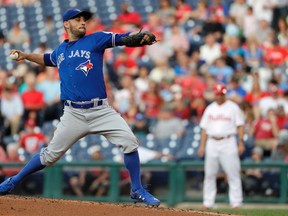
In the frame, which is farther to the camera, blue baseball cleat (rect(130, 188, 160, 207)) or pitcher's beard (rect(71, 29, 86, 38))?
blue baseball cleat (rect(130, 188, 160, 207))

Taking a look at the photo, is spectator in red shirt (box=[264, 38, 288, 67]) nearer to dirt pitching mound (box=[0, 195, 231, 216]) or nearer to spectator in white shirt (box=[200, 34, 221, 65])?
spectator in white shirt (box=[200, 34, 221, 65])

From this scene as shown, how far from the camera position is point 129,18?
18.0 metres

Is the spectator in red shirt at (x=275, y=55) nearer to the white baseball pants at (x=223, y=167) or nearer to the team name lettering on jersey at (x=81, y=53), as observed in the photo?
the white baseball pants at (x=223, y=167)

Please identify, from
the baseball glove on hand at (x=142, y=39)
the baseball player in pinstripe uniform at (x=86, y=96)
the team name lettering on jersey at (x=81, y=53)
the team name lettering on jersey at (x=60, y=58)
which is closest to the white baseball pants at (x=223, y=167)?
the baseball player in pinstripe uniform at (x=86, y=96)

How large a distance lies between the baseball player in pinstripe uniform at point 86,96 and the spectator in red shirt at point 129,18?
9.04 meters

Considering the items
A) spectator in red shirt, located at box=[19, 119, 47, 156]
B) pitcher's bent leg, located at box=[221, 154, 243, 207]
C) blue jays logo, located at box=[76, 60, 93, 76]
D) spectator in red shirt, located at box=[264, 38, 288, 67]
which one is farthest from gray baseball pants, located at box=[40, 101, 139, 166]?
spectator in red shirt, located at box=[264, 38, 288, 67]

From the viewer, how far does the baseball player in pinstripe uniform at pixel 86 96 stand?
8.69m

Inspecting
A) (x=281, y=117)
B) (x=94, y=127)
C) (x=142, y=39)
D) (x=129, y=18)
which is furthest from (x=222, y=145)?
(x=129, y=18)

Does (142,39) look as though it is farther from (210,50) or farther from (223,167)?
(210,50)

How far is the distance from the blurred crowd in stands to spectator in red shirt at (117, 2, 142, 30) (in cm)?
2

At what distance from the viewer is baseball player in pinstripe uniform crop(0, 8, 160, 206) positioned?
8.69m

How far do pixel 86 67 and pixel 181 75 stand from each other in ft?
25.3

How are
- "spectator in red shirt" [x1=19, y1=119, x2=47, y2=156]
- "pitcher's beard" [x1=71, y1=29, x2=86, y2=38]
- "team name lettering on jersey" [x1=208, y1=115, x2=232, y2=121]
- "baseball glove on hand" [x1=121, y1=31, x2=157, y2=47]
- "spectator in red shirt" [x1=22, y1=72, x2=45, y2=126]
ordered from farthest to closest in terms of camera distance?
"spectator in red shirt" [x1=22, y1=72, x2=45, y2=126], "spectator in red shirt" [x1=19, y1=119, x2=47, y2=156], "team name lettering on jersey" [x1=208, y1=115, x2=232, y2=121], "pitcher's beard" [x1=71, y1=29, x2=86, y2=38], "baseball glove on hand" [x1=121, y1=31, x2=157, y2=47]

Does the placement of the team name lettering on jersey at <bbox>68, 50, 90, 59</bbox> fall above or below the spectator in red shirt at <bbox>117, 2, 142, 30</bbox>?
below
